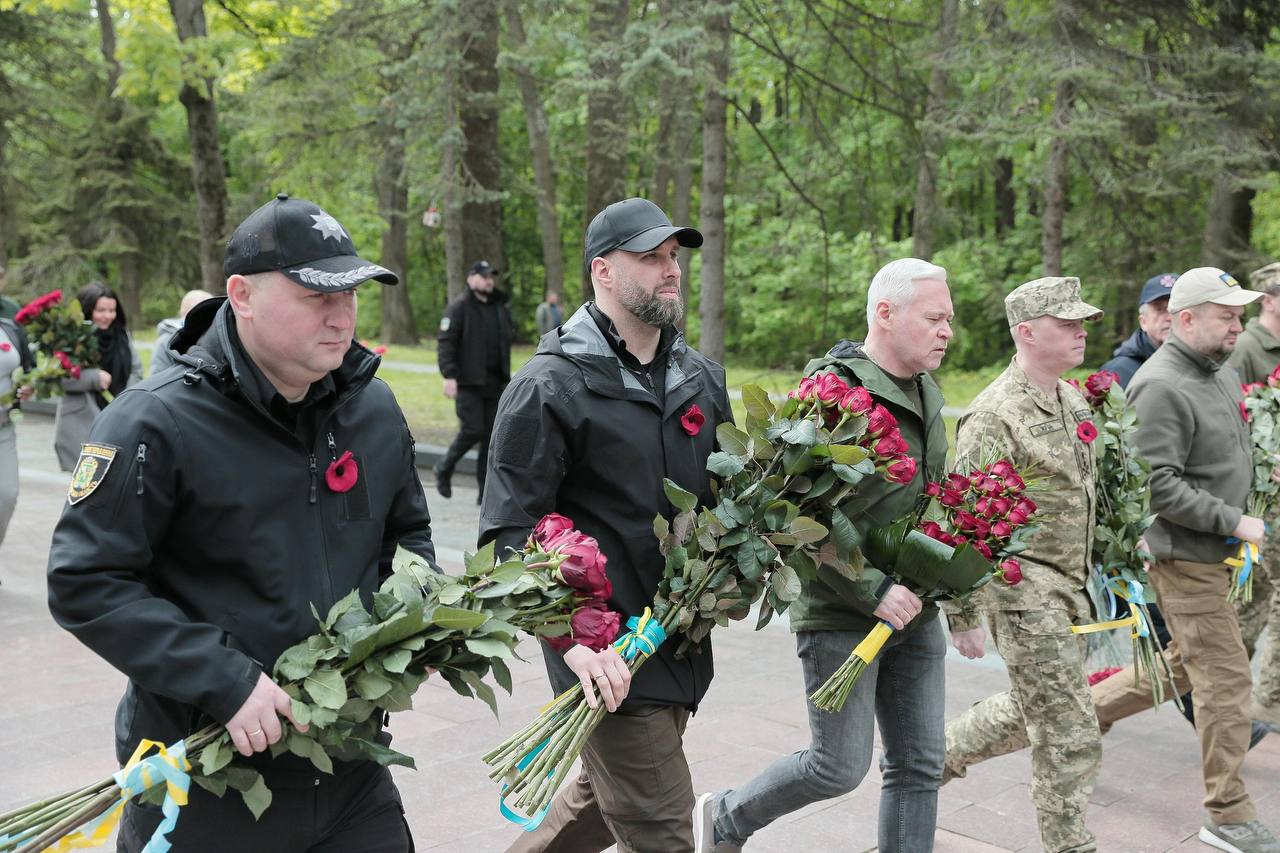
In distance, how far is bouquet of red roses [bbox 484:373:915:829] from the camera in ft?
11.3

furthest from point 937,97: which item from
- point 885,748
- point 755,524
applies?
point 755,524

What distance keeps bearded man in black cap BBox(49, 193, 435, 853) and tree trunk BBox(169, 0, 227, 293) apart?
13699 mm

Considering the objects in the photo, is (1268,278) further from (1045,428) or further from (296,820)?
(296,820)

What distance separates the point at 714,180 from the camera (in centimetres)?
1215

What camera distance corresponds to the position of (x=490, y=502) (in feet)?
11.7

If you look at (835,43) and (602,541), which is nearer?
(602,541)

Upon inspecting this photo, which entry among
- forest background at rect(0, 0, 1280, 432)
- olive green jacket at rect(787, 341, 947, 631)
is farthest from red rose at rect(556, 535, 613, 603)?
forest background at rect(0, 0, 1280, 432)

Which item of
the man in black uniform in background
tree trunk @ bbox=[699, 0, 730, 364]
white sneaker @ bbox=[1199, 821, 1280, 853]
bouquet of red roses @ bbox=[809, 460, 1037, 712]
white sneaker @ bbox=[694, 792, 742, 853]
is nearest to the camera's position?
bouquet of red roses @ bbox=[809, 460, 1037, 712]

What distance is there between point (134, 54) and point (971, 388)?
16367 mm

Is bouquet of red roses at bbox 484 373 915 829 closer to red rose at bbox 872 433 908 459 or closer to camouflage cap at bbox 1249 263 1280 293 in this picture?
red rose at bbox 872 433 908 459

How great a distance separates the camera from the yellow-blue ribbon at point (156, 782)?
2559 millimetres

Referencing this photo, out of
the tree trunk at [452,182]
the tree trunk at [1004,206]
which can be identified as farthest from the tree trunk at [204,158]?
the tree trunk at [1004,206]

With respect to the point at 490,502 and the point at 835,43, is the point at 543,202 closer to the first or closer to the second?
the point at 835,43

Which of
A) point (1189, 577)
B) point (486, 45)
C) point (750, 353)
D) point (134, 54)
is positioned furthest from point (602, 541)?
point (750, 353)
